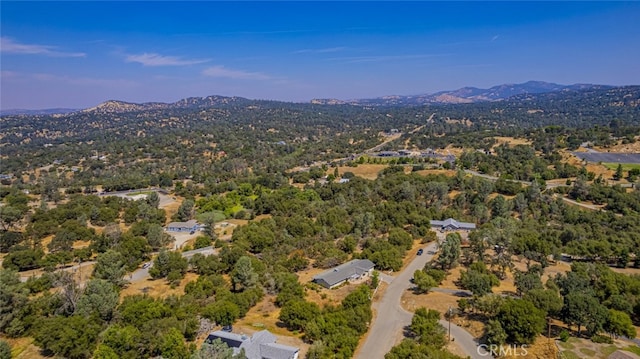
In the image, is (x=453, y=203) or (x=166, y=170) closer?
(x=453, y=203)

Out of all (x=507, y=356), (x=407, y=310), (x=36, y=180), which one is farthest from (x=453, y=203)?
(x=36, y=180)

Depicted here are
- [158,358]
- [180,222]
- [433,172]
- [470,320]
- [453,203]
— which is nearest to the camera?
[158,358]

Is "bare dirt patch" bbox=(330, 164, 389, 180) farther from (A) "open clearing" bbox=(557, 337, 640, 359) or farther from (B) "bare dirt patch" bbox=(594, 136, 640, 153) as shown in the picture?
(A) "open clearing" bbox=(557, 337, 640, 359)

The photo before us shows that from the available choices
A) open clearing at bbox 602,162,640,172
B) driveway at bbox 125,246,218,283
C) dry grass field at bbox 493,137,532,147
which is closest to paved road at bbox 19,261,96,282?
driveway at bbox 125,246,218,283

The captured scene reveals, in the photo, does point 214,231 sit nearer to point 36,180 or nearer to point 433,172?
point 433,172

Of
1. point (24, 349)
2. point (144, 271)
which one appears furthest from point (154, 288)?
point (24, 349)

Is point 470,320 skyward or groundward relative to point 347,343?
groundward
